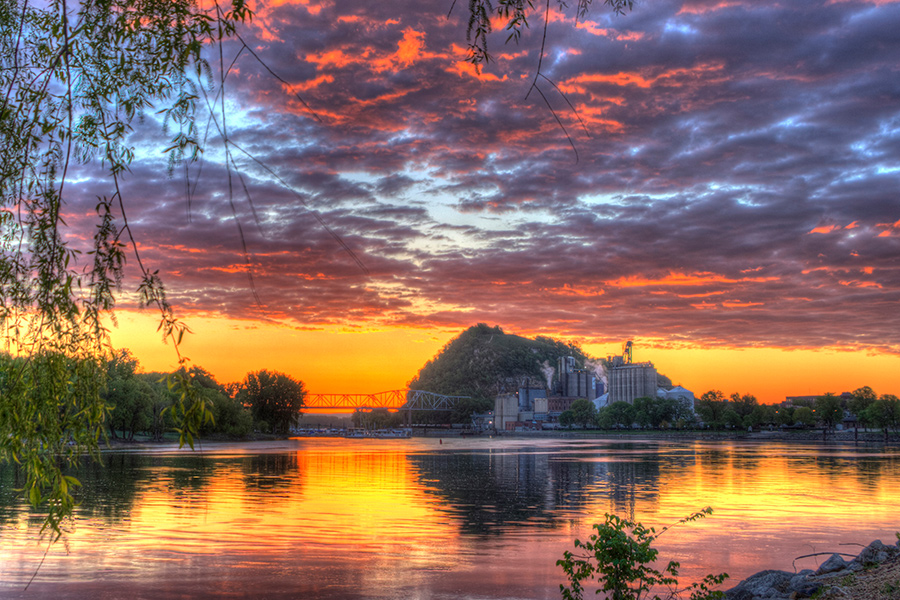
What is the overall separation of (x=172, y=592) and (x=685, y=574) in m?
12.9

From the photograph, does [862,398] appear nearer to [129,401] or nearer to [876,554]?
[129,401]

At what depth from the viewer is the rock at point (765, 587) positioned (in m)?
13.9

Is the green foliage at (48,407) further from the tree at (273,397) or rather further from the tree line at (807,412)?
the tree line at (807,412)

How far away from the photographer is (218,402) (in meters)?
114

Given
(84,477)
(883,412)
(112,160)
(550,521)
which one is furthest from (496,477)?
(883,412)

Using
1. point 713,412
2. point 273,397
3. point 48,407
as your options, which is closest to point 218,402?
point 273,397

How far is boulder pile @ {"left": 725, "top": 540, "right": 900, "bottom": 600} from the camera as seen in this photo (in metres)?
11.8

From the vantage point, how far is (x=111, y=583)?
16281 mm

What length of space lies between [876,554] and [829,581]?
4.96ft

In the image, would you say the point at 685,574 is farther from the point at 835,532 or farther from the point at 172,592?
the point at 172,592

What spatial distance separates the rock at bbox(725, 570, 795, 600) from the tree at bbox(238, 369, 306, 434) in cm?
14114

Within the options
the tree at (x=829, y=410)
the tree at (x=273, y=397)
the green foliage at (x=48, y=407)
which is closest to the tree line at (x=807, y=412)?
the tree at (x=829, y=410)

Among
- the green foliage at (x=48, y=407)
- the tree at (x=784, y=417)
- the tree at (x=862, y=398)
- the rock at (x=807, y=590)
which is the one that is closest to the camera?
the green foliage at (x=48, y=407)

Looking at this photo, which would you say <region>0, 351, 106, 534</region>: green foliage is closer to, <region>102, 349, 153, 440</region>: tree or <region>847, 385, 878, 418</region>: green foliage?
<region>102, 349, 153, 440</region>: tree
